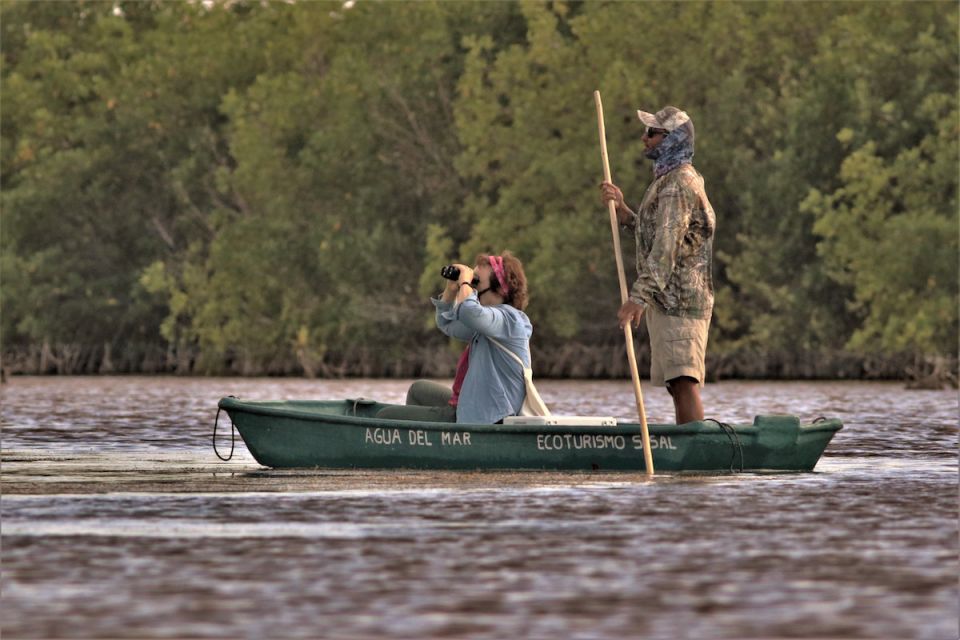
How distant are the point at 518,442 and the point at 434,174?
202ft

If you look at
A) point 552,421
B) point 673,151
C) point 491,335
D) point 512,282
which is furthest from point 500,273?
point 673,151

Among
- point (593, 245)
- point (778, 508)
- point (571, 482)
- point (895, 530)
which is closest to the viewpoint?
point (895, 530)

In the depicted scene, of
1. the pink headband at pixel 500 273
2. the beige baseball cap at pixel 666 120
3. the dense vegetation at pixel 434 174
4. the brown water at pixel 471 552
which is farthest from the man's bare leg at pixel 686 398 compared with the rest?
the dense vegetation at pixel 434 174

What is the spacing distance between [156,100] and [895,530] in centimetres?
8046

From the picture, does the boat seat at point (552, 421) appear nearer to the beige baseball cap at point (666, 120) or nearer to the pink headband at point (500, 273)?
the pink headband at point (500, 273)

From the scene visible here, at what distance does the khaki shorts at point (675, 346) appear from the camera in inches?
730

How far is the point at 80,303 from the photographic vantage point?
92000mm

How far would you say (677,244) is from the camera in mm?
18641

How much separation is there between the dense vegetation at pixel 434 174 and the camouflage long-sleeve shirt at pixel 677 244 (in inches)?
1335

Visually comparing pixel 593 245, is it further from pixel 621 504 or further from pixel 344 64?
pixel 621 504

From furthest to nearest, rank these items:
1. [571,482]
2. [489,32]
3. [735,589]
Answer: [489,32] → [571,482] → [735,589]

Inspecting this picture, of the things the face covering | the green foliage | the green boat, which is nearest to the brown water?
the green boat

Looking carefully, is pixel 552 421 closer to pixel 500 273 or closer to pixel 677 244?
pixel 500 273

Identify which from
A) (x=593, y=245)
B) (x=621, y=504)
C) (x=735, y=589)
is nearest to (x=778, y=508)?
(x=621, y=504)
